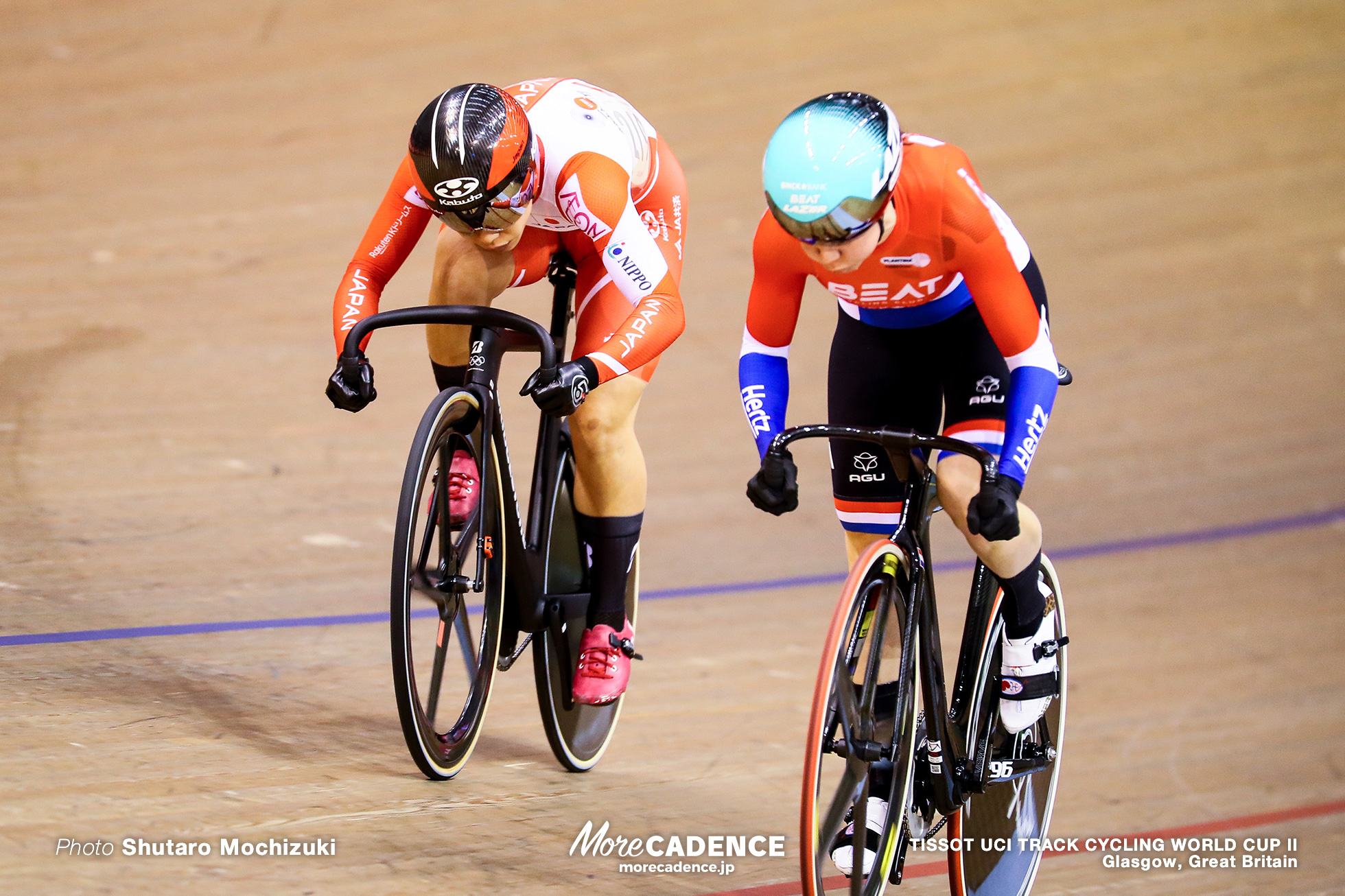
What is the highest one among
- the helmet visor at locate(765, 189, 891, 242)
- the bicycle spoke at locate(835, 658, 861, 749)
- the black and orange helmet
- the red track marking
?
the helmet visor at locate(765, 189, 891, 242)

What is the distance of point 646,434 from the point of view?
4.98 m

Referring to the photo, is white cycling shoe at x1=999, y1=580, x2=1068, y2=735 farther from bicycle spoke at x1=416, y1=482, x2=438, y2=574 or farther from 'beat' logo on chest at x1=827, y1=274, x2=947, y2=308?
bicycle spoke at x1=416, y1=482, x2=438, y2=574

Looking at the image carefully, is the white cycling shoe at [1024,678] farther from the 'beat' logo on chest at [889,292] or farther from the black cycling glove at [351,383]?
the black cycling glove at [351,383]

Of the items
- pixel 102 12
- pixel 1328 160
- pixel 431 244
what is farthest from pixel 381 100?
pixel 1328 160

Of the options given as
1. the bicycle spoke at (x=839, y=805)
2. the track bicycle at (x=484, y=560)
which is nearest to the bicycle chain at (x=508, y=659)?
the track bicycle at (x=484, y=560)

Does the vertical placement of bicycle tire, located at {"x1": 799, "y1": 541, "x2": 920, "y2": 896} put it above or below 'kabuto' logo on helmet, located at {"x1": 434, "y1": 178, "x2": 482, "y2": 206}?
below

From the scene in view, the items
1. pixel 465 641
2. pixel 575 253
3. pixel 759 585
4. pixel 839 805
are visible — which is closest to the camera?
pixel 839 805

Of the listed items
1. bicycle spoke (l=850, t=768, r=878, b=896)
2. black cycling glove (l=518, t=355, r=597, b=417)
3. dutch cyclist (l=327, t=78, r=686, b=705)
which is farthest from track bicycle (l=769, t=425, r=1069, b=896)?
dutch cyclist (l=327, t=78, r=686, b=705)

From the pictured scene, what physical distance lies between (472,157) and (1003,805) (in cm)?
148

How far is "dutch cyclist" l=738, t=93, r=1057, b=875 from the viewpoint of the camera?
1.99m

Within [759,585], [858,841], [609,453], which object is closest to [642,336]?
[609,453]

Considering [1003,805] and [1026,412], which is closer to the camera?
[1026,412]

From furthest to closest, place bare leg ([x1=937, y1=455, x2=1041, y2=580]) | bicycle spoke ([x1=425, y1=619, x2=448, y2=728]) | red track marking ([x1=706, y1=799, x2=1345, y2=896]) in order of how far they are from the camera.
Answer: red track marking ([x1=706, y1=799, x2=1345, y2=896])
bicycle spoke ([x1=425, y1=619, x2=448, y2=728])
bare leg ([x1=937, y1=455, x2=1041, y2=580])

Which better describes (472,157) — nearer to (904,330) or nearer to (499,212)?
(499,212)
